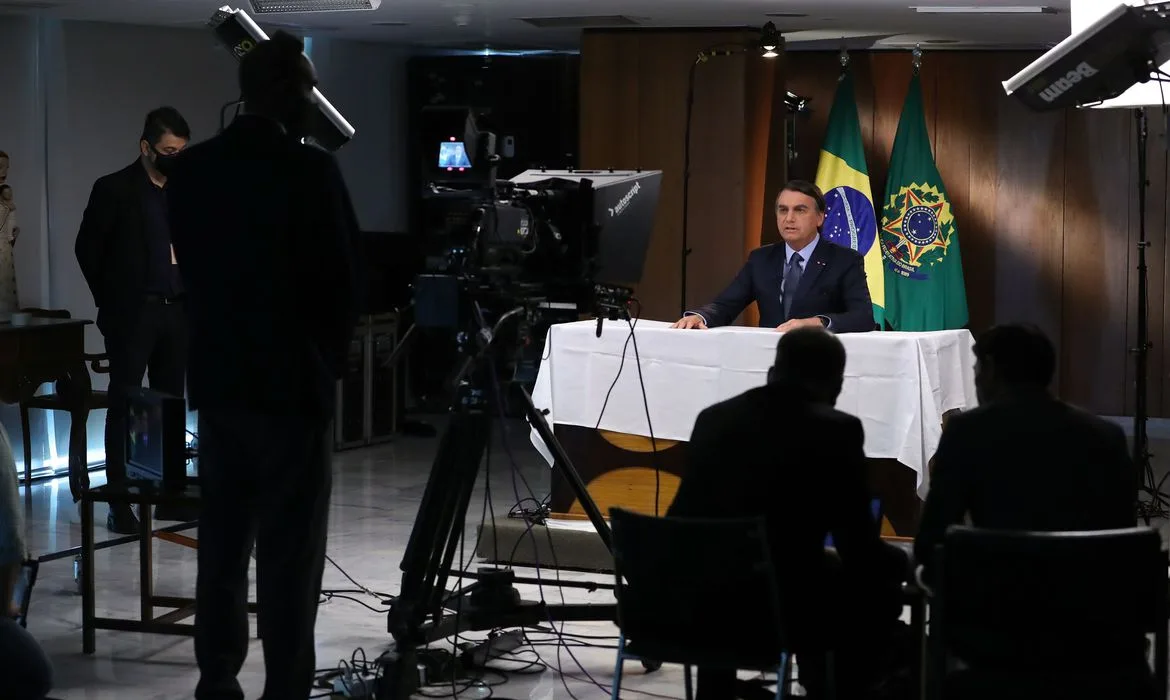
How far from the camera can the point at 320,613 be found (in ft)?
16.6

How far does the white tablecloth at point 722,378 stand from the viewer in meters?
5.04

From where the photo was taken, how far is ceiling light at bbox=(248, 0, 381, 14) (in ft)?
21.8

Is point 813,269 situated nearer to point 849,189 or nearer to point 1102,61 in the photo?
point 1102,61

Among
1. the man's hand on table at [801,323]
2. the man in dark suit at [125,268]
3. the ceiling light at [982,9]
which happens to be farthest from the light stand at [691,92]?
the man in dark suit at [125,268]

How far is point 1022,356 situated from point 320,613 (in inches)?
110

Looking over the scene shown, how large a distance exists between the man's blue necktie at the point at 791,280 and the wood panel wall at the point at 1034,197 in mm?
4396

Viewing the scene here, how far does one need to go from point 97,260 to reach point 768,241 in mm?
3967

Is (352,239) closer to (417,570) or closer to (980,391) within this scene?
(417,570)

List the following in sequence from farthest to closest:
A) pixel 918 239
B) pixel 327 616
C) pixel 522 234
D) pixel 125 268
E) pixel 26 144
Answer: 1. pixel 918 239
2. pixel 26 144
3. pixel 125 268
4. pixel 327 616
5. pixel 522 234

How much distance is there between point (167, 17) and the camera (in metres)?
8.08

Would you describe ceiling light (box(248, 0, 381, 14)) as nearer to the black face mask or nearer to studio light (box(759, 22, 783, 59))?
the black face mask

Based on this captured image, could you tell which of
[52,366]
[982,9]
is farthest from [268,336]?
[982,9]

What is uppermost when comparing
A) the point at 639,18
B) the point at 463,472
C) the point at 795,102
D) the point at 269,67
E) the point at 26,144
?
the point at 639,18

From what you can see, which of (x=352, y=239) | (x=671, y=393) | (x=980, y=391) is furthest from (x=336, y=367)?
(x=671, y=393)
